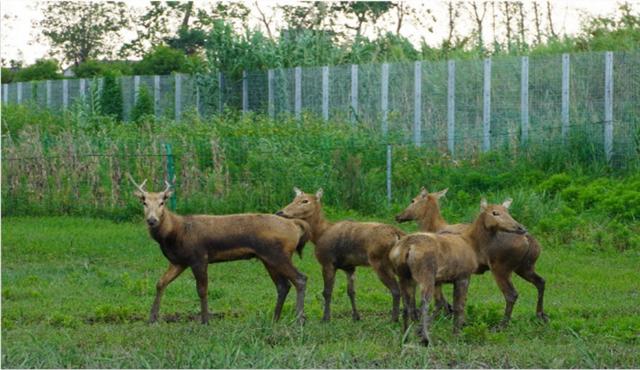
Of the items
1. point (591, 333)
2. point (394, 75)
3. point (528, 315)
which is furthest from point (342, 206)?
point (591, 333)

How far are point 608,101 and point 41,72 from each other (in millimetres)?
28824

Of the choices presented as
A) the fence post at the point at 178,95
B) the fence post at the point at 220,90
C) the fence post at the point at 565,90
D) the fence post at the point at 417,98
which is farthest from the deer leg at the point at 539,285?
the fence post at the point at 178,95

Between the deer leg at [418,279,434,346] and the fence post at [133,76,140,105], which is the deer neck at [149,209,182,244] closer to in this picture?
the deer leg at [418,279,434,346]

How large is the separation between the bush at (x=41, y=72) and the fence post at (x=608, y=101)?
2797 cm

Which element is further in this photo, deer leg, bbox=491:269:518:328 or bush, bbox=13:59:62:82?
bush, bbox=13:59:62:82

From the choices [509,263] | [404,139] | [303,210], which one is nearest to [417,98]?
[404,139]

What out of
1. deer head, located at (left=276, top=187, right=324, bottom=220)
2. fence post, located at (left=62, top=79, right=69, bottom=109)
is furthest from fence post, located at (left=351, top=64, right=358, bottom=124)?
fence post, located at (left=62, top=79, right=69, bottom=109)

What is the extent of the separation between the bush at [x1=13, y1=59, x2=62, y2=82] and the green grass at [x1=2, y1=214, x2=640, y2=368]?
2784cm

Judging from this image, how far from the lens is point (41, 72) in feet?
149

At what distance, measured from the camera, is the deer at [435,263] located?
1071 centimetres

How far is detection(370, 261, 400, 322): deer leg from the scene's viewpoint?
1175 cm

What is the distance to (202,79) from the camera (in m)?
31.6

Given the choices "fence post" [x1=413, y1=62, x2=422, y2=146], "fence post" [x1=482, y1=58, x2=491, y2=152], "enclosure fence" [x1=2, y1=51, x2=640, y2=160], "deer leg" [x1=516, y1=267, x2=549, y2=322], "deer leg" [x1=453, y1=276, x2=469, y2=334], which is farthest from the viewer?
"fence post" [x1=413, y1=62, x2=422, y2=146]

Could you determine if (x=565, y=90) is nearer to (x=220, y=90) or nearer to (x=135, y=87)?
(x=220, y=90)
